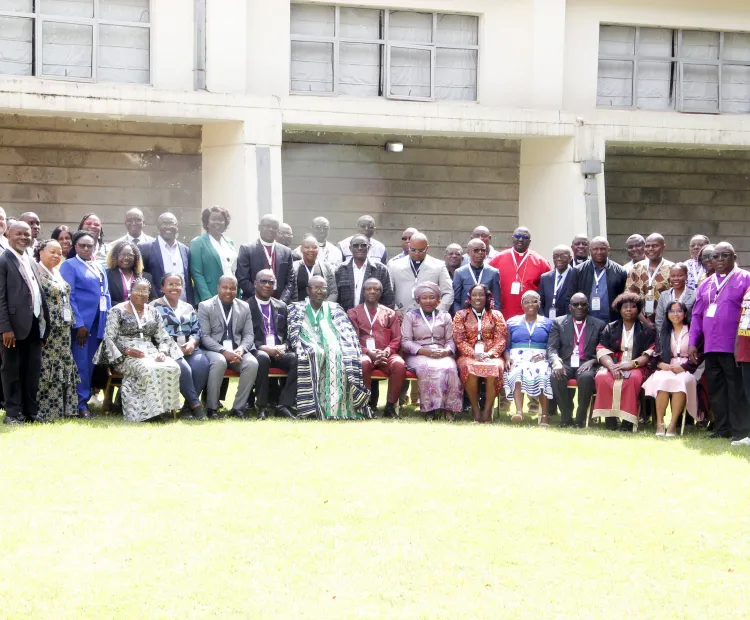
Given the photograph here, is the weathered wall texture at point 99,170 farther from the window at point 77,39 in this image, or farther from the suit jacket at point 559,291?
the suit jacket at point 559,291

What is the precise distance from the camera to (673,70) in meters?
19.0

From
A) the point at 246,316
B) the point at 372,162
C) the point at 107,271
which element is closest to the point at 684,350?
the point at 246,316

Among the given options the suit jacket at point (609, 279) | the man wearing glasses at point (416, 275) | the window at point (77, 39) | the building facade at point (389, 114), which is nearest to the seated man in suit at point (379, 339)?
the man wearing glasses at point (416, 275)

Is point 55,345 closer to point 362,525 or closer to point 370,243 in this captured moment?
point 370,243

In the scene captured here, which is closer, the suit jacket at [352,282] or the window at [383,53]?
the suit jacket at [352,282]

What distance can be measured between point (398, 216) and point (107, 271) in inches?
323

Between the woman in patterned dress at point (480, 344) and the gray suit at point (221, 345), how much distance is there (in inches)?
83.2


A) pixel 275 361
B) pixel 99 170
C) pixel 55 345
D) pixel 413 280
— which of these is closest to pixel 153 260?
pixel 55 345

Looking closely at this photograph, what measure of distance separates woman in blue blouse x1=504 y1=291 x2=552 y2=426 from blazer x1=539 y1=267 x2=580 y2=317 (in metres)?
0.33

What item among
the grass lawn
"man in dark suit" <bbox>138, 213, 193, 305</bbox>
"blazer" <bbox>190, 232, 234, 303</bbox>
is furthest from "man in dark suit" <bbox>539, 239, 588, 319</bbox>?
"man in dark suit" <bbox>138, 213, 193, 305</bbox>

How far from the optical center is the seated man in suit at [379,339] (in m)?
11.8

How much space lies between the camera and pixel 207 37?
1631cm

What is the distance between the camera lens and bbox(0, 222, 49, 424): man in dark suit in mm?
10391

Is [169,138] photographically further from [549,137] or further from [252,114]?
[549,137]
